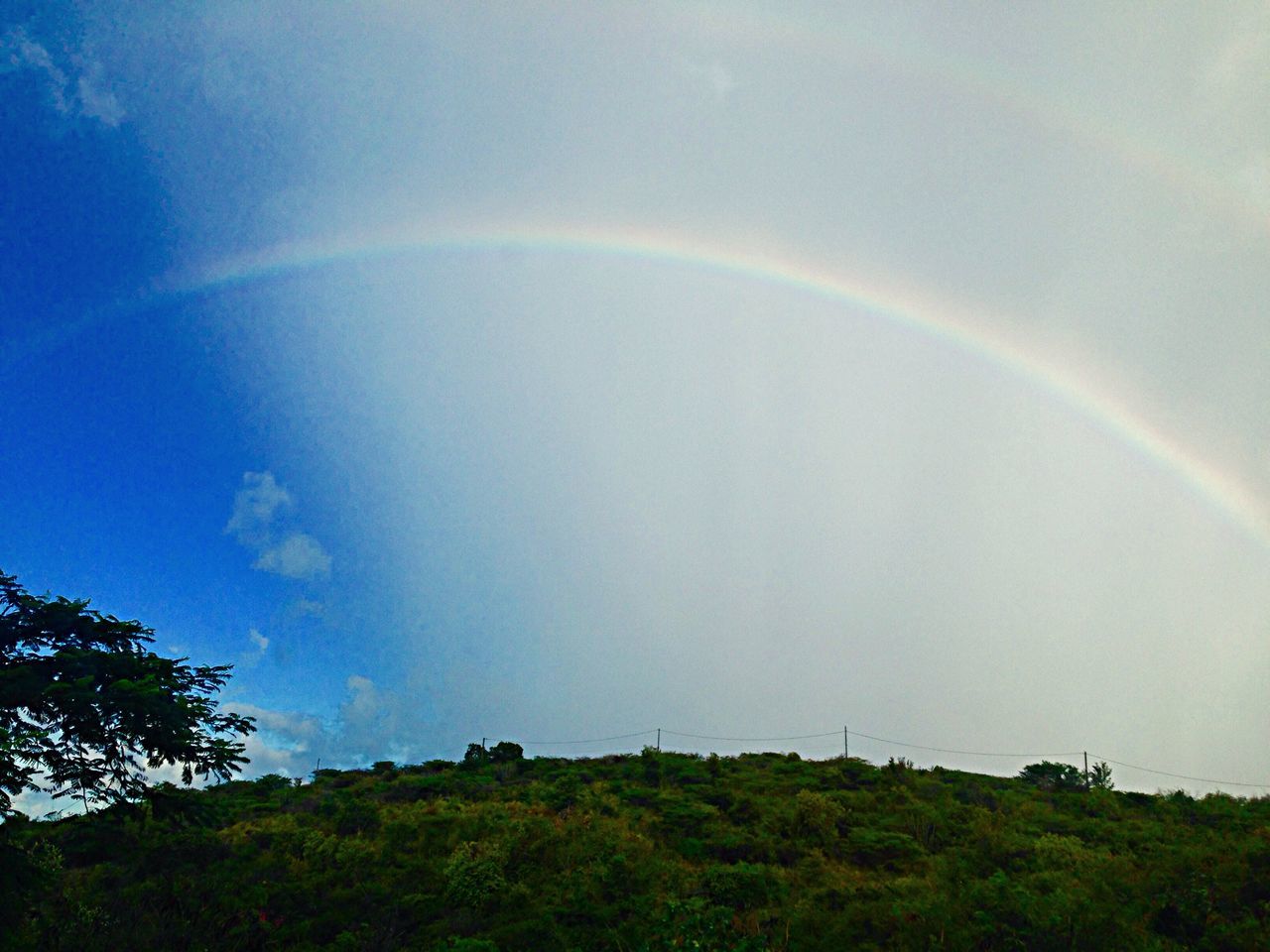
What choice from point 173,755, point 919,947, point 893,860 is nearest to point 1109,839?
point 893,860

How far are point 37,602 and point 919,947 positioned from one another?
19.2 metres

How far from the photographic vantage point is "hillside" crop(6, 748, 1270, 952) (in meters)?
12.9

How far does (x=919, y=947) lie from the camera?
12.4 metres

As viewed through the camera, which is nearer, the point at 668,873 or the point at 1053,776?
the point at 668,873

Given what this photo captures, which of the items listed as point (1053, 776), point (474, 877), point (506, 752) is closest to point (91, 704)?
point (474, 877)

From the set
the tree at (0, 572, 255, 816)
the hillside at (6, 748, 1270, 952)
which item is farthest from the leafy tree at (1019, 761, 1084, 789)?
the tree at (0, 572, 255, 816)

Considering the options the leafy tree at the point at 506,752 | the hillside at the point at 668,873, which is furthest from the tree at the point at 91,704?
the leafy tree at the point at 506,752

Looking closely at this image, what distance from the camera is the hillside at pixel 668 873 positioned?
12.9 metres

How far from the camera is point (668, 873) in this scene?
18016 millimetres

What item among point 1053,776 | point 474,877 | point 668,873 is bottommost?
point 474,877

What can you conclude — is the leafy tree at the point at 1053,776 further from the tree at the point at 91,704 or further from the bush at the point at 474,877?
the tree at the point at 91,704

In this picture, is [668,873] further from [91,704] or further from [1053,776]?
[1053,776]

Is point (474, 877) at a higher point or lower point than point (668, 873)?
lower

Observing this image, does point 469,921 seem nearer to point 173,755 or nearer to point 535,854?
point 535,854
